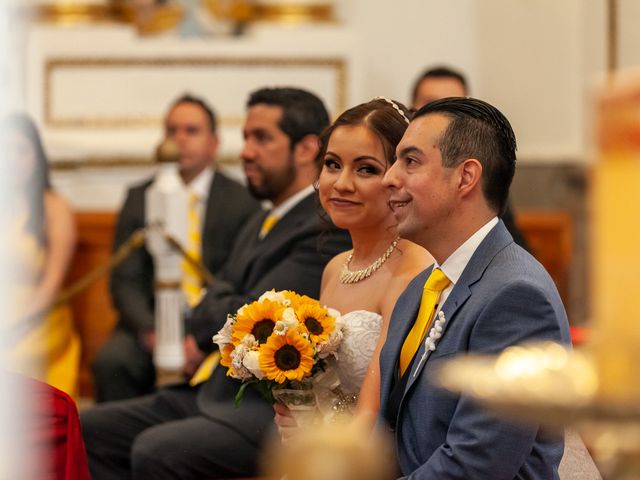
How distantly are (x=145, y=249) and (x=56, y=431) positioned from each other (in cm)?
399


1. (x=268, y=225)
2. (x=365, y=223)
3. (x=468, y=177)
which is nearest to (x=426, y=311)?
(x=468, y=177)

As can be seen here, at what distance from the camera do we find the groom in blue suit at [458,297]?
9.06 feet

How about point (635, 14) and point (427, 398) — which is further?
point (635, 14)

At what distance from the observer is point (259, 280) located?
4879 millimetres

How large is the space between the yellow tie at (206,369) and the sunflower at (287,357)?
1647 millimetres

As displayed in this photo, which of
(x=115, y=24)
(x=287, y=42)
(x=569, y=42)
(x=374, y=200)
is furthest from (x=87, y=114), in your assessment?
(x=374, y=200)

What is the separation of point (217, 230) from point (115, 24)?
11.4 ft

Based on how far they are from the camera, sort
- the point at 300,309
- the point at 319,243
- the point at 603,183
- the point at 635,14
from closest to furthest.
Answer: the point at 603,183, the point at 300,309, the point at 319,243, the point at 635,14

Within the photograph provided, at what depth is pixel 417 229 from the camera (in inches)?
120

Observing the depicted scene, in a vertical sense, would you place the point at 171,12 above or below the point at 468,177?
below

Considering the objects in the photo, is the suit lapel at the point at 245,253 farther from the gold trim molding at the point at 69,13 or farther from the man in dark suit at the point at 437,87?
the gold trim molding at the point at 69,13

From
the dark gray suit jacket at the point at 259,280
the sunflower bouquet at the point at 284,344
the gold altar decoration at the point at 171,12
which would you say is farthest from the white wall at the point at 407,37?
the sunflower bouquet at the point at 284,344

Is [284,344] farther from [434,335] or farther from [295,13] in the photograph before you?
[295,13]

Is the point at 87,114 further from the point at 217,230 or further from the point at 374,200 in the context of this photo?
the point at 374,200
